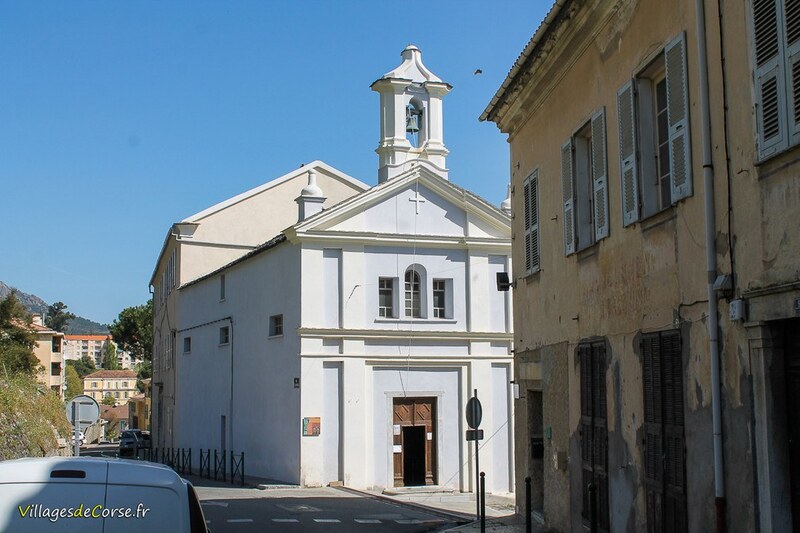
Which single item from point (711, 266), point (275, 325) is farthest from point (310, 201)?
point (711, 266)

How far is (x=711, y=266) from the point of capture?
865 cm

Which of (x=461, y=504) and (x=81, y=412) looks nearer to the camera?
(x=81, y=412)

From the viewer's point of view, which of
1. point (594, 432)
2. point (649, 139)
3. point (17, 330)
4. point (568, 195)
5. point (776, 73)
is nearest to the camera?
point (776, 73)

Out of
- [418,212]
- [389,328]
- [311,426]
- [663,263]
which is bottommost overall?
[311,426]

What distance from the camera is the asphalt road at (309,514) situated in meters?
18.2

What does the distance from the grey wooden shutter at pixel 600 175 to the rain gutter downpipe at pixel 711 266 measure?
2.99m

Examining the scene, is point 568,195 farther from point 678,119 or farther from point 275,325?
point 275,325

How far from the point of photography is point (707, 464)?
8766 mm

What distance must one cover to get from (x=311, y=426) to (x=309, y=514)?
8947 millimetres

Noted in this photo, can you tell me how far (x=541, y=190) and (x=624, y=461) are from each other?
17.0 feet

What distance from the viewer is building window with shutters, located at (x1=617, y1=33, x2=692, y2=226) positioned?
9672 mm

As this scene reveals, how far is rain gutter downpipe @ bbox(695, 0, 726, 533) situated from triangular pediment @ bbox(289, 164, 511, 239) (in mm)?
22145

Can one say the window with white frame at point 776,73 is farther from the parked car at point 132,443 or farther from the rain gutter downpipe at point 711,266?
the parked car at point 132,443

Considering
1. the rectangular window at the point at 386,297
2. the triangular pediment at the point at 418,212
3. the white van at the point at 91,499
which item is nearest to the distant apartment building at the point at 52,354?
the rectangular window at the point at 386,297
